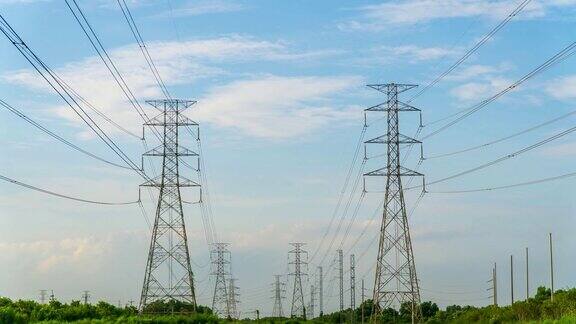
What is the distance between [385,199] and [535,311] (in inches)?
525

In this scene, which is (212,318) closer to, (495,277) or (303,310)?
(495,277)

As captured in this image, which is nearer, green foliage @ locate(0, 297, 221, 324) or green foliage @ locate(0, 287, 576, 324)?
green foliage @ locate(0, 287, 576, 324)

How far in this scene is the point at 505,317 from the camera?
220ft

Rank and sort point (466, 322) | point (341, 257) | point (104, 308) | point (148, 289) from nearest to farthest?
1. point (148, 289)
2. point (466, 322)
3. point (104, 308)
4. point (341, 257)

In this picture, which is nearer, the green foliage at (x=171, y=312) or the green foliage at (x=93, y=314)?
the green foliage at (x=171, y=312)

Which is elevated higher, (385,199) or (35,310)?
(385,199)

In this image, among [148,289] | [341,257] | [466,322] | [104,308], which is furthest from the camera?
[341,257]

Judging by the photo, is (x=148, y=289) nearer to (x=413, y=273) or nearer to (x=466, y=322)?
(x=413, y=273)

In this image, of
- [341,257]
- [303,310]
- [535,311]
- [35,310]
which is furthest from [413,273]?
[303,310]

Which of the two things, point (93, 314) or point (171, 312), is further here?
point (93, 314)

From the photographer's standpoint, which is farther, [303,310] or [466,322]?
[303,310]

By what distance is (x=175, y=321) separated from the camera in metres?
76.9

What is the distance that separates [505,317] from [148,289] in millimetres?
24916

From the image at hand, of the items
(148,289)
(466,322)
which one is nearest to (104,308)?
(148,289)
